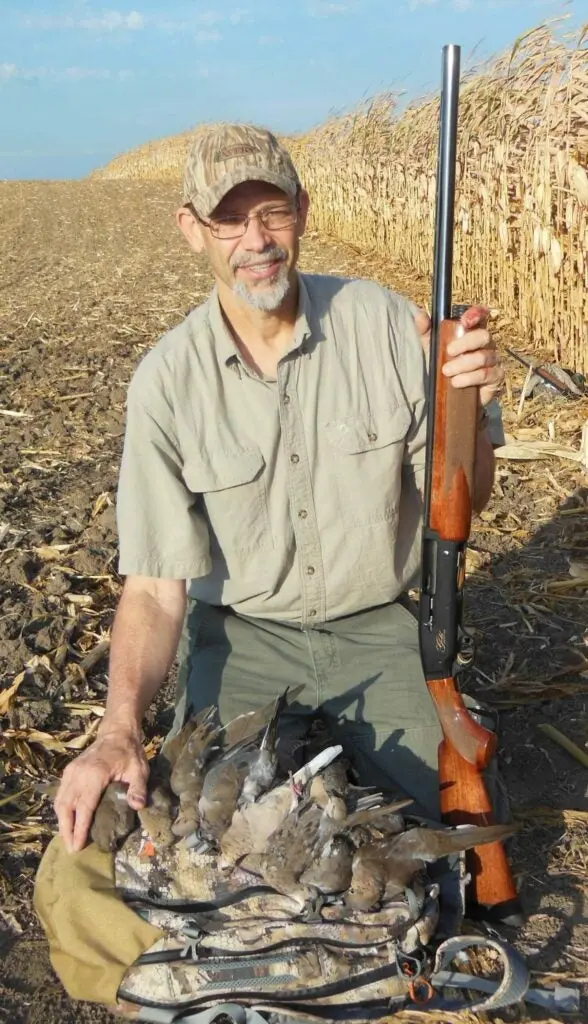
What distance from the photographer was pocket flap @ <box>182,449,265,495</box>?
3.34m

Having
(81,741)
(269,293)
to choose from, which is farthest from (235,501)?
(81,741)

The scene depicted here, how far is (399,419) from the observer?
3.37 metres

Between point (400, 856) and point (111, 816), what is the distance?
84cm

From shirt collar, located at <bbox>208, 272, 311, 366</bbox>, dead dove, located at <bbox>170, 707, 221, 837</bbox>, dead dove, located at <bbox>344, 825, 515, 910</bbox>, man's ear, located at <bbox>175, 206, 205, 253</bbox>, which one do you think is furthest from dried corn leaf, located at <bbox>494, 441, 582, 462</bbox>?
dead dove, located at <bbox>344, 825, 515, 910</bbox>

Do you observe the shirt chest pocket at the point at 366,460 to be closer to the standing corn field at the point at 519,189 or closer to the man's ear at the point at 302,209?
the man's ear at the point at 302,209

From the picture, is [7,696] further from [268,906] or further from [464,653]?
[464,653]

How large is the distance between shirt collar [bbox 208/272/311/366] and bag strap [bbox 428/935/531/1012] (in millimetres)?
1947

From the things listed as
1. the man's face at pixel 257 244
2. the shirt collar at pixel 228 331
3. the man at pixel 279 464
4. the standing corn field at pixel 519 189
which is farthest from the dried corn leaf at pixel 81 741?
the standing corn field at pixel 519 189

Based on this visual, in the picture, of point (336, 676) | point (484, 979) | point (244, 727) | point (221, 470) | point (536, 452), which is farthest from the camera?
point (536, 452)

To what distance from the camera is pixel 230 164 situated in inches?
123

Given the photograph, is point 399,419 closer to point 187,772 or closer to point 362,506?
point 362,506

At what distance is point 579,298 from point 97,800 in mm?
6547

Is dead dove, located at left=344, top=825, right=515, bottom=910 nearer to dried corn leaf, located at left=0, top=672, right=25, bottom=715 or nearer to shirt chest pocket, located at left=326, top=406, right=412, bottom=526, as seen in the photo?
shirt chest pocket, located at left=326, top=406, right=412, bottom=526

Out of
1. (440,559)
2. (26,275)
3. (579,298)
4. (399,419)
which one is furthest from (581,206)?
(26,275)
